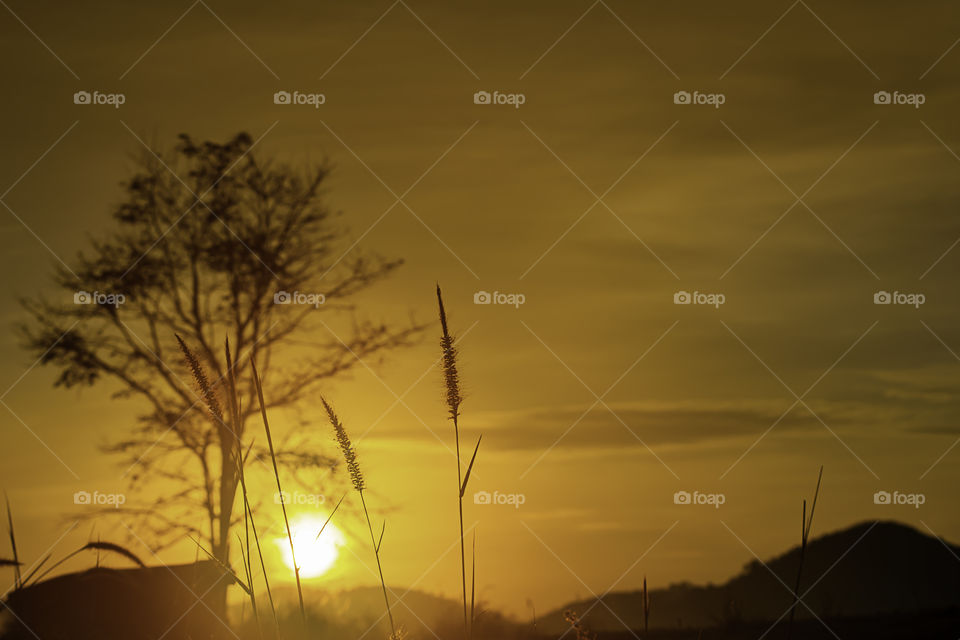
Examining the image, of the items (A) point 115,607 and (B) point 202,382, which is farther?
(A) point 115,607

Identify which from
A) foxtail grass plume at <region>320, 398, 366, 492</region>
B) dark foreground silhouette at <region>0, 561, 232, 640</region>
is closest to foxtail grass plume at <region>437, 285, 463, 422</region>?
foxtail grass plume at <region>320, 398, 366, 492</region>

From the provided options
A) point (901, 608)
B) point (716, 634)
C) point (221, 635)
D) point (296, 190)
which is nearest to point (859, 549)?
point (901, 608)

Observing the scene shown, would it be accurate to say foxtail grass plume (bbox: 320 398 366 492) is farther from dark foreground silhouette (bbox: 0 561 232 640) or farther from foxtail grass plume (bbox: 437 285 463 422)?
dark foreground silhouette (bbox: 0 561 232 640)

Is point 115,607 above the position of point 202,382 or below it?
below

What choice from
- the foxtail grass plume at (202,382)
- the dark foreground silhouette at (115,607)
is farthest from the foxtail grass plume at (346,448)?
the dark foreground silhouette at (115,607)

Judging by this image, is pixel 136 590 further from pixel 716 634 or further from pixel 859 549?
pixel 859 549

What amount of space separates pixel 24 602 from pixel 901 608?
684cm

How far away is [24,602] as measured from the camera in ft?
22.2

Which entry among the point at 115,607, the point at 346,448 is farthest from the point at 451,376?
the point at 115,607

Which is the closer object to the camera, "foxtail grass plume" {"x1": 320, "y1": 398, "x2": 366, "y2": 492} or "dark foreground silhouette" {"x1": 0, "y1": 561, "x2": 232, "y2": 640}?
"foxtail grass plume" {"x1": 320, "y1": 398, "x2": 366, "y2": 492}

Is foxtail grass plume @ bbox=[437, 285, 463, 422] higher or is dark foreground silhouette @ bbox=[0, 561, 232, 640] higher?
foxtail grass plume @ bbox=[437, 285, 463, 422]

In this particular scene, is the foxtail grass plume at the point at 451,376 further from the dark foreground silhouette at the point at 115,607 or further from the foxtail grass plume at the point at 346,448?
the dark foreground silhouette at the point at 115,607

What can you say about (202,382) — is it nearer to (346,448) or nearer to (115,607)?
(346,448)

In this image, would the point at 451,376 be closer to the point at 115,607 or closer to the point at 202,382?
the point at 202,382
